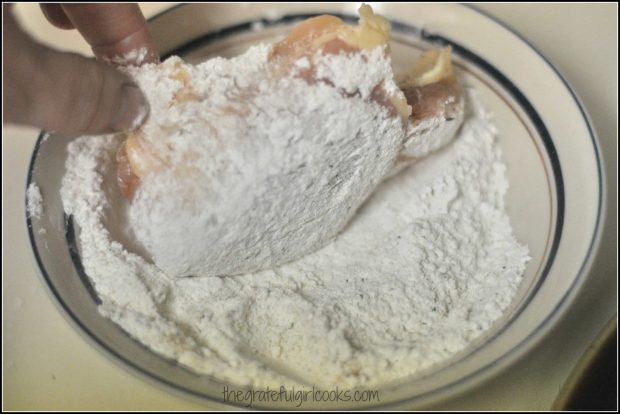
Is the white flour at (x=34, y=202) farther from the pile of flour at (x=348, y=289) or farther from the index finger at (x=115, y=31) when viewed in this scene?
the index finger at (x=115, y=31)

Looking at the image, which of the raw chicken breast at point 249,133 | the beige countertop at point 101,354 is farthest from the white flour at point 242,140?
the beige countertop at point 101,354

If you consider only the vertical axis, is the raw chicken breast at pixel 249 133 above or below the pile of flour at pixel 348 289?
above

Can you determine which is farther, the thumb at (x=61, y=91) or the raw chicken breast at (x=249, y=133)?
the raw chicken breast at (x=249, y=133)

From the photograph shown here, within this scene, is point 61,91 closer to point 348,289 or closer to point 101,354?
point 101,354

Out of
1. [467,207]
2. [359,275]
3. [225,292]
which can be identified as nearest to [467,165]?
[467,207]

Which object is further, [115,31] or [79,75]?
[115,31]

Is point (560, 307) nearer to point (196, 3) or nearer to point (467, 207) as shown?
point (467, 207)

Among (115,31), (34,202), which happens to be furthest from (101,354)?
(115,31)
